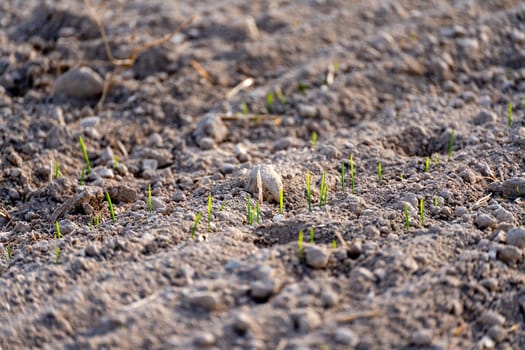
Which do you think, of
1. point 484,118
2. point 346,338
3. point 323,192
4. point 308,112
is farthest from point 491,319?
point 308,112

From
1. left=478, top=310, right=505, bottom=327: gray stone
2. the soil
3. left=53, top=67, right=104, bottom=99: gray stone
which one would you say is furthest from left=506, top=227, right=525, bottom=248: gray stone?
left=53, top=67, right=104, bottom=99: gray stone

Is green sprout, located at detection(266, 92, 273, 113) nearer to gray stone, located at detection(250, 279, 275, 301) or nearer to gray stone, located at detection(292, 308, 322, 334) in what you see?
gray stone, located at detection(250, 279, 275, 301)

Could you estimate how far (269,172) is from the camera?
2689 mm

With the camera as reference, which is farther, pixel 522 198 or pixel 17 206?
pixel 17 206

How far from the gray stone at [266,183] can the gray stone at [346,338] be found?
0.85m

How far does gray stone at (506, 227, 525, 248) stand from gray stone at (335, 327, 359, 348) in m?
0.76

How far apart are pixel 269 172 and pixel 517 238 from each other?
0.92m

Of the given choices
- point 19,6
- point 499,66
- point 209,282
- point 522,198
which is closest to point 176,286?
point 209,282

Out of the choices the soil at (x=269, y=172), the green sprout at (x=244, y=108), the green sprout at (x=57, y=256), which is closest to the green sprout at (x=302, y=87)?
the soil at (x=269, y=172)

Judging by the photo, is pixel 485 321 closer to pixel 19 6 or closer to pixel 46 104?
pixel 46 104

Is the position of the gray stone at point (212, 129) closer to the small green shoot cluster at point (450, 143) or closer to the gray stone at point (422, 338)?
the small green shoot cluster at point (450, 143)

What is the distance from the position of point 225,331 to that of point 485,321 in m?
0.78

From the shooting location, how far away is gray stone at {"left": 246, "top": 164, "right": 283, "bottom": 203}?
2656 millimetres

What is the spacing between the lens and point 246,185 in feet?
8.96
